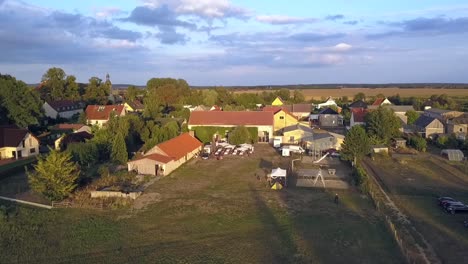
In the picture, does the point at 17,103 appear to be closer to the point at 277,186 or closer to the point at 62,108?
the point at 62,108

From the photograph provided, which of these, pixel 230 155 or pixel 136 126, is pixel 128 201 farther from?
pixel 136 126

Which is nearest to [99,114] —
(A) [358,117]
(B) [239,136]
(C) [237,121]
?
(C) [237,121]

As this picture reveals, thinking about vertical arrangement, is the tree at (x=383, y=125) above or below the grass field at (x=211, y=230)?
above

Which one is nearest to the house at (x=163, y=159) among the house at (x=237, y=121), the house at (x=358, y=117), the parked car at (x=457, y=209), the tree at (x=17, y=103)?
the house at (x=237, y=121)

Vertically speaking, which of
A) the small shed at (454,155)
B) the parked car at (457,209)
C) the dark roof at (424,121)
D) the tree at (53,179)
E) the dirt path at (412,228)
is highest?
the dark roof at (424,121)

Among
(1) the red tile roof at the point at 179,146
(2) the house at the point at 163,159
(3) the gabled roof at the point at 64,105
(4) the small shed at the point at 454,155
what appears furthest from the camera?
(3) the gabled roof at the point at 64,105

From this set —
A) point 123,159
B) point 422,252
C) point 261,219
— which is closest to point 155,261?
point 261,219

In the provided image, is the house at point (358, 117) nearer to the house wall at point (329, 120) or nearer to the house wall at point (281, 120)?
the house wall at point (329, 120)

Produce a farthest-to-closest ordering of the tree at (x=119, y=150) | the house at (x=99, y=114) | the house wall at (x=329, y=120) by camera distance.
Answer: the house wall at (x=329, y=120), the house at (x=99, y=114), the tree at (x=119, y=150)

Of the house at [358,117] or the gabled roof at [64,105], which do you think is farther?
the gabled roof at [64,105]
